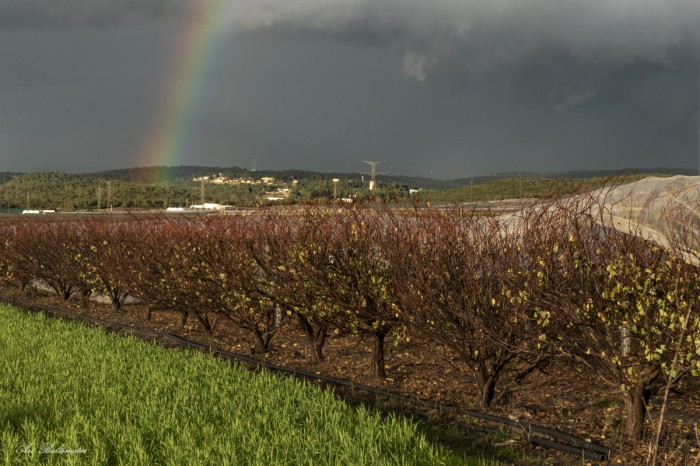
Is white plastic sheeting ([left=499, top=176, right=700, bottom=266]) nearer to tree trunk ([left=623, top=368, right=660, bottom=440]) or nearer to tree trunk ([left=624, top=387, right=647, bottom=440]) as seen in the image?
tree trunk ([left=623, top=368, right=660, bottom=440])

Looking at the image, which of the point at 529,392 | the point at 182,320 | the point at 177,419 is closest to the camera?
the point at 177,419

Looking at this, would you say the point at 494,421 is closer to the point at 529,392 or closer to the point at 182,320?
the point at 529,392

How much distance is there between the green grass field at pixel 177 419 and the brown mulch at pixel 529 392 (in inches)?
57.5

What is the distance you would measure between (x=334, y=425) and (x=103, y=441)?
1.55m

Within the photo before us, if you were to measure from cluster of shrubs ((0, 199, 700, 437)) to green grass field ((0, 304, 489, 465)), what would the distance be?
1.39m

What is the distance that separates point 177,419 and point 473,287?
2912mm

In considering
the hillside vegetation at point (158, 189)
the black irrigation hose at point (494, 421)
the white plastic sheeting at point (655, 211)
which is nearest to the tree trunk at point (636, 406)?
the black irrigation hose at point (494, 421)

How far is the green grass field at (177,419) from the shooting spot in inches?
175

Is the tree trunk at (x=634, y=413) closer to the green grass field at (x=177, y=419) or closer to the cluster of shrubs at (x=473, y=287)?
the cluster of shrubs at (x=473, y=287)

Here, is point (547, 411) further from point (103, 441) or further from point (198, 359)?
point (103, 441)

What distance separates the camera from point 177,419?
205 inches

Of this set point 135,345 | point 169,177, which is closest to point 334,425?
point 135,345

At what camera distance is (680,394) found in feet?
19.4

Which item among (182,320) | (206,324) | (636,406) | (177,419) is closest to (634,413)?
(636,406)
